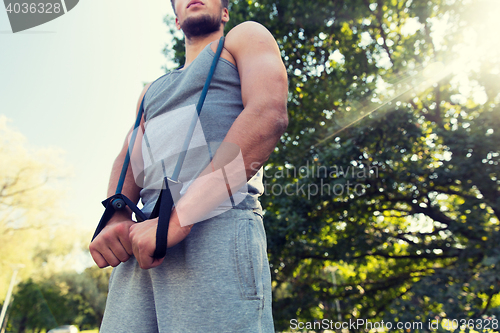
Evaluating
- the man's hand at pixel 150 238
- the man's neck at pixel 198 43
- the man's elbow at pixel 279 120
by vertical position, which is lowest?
the man's hand at pixel 150 238

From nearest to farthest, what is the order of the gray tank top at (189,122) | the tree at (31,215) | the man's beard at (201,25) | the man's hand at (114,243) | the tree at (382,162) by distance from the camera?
the man's hand at (114,243), the gray tank top at (189,122), the man's beard at (201,25), the tree at (382,162), the tree at (31,215)

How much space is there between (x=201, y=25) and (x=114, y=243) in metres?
1.02

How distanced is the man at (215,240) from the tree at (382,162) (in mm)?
4649

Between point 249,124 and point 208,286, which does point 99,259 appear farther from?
point 249,124

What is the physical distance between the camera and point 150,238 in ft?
2.81

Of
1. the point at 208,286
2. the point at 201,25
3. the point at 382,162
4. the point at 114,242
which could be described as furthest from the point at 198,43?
the point at 382,162

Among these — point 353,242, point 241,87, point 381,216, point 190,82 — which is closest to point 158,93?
point 190,82

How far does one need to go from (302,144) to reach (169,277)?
18.7 ft

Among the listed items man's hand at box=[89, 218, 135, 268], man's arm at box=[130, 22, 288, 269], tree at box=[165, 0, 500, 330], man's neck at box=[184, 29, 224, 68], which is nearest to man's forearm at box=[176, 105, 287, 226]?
man's arm at box=[130, 22, 288, 269]

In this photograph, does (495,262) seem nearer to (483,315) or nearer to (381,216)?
(483,315)

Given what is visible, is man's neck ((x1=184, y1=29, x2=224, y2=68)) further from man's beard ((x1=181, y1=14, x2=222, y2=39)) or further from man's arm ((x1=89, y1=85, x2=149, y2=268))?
man's arm ((x1=89, y1=85, x2=149, y2=268))

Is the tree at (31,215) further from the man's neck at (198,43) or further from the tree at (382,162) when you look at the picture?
the man's neck at (198,43)

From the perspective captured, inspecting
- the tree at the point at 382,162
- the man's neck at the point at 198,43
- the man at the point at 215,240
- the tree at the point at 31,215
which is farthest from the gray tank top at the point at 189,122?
the tree at the point at 31,215

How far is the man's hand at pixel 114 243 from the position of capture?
0.99m
